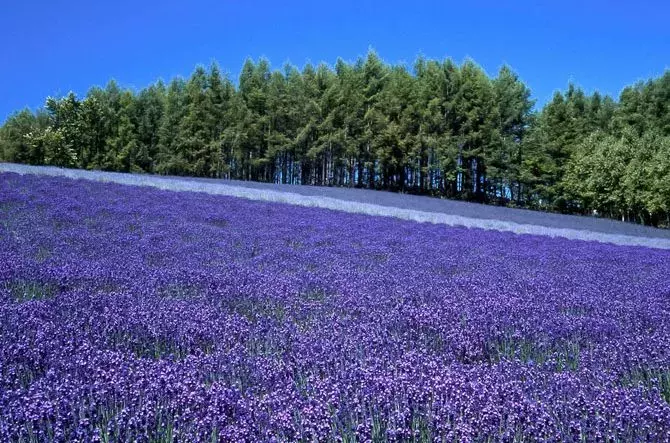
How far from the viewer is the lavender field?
2.69 m

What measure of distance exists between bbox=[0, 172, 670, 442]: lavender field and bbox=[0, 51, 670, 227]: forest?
3272cm

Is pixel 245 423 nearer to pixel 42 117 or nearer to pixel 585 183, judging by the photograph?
pixel 585 183

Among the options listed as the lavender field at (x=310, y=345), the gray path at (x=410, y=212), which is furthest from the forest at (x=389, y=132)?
the lavender field at (x=310, y=345)

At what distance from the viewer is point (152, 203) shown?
44.7 ft

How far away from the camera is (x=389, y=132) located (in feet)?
135

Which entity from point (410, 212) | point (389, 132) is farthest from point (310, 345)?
point (389, 132)

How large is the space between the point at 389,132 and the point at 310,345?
38.4m

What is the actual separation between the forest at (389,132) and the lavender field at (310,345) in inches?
1288

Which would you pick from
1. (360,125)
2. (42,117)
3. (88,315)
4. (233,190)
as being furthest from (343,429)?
(42,117)

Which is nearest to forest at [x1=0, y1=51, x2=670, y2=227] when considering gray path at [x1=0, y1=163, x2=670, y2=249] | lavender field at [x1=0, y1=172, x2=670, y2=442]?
gray path at [x1=0, y1=163, x2=670, y2=249]

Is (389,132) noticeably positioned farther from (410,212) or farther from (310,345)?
(310,345)

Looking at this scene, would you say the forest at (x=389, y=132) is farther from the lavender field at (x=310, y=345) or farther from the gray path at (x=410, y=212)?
the lavender field at (x=310, y=345)

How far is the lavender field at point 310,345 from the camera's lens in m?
2.69

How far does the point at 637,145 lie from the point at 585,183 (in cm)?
404
